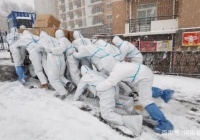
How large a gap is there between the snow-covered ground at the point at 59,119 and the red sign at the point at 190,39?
170 inches

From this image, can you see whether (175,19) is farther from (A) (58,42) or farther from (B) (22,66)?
(B) (22,66)

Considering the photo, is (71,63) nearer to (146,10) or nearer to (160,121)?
(160,121)

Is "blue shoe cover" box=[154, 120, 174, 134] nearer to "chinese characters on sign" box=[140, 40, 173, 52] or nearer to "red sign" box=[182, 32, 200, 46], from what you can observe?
"red sign" box=[182, 32, 200, 46]

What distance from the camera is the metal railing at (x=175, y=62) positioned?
680 centimetres

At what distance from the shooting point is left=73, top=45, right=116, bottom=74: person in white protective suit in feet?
13.1

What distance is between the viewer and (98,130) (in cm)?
283

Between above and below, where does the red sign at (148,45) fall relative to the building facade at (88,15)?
below

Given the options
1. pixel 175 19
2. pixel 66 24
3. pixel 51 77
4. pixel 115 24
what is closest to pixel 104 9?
pixel 66 24

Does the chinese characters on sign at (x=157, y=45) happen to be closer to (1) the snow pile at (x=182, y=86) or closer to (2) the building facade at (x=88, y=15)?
(1) the snow pile at (x=182, y=86)

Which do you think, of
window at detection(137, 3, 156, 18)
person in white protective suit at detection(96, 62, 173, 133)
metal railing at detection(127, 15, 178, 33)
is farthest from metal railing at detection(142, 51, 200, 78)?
window at detection(137, 3, 156, 18)

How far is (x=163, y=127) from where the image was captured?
114 inches

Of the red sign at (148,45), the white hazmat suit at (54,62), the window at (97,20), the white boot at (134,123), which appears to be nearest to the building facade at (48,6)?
the window at (97,20)

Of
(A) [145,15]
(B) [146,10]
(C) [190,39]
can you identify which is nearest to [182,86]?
(C) [190,39]

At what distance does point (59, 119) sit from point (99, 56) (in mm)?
1697
